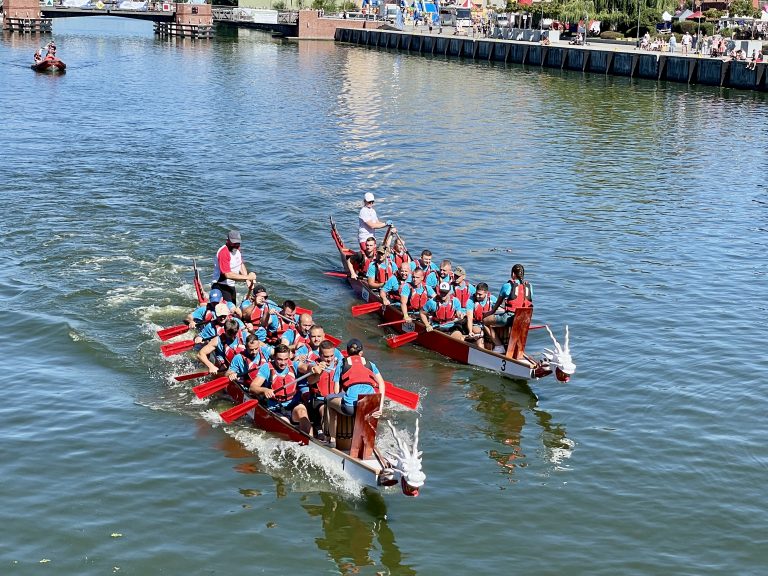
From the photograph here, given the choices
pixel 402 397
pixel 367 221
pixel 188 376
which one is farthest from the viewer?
pixel 367 221

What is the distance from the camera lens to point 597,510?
15.9 metres

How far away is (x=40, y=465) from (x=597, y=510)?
926cm

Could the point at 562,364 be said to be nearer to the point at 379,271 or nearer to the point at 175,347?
the point at 379,271

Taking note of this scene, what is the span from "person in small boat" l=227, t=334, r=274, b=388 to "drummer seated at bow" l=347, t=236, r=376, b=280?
668 cm

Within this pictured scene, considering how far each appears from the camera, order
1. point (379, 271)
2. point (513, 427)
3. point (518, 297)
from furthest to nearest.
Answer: point (379, 271) < point (518, 297) < point (513, 427)

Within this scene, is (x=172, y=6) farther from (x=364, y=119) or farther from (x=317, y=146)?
(x=317, y=146)

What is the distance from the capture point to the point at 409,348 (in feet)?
73.0

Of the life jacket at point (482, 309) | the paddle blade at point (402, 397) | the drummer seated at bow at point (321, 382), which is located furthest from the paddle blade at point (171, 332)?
the life jacket at point (482, 309)

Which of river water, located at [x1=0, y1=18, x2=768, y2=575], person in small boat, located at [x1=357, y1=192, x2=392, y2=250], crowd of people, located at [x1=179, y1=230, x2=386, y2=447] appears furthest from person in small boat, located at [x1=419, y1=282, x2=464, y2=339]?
person in small boat, located at [x1=357, y1=192, x2=392, y2=250]

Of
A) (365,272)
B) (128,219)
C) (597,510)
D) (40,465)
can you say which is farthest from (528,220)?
(40,465)

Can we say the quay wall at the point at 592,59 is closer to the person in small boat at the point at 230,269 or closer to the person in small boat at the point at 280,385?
the person in small boat at the point at 230,269

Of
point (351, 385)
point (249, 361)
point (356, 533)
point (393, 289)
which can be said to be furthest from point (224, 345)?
point (356, 533)

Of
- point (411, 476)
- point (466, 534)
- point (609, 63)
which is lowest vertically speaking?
point (466, 534)

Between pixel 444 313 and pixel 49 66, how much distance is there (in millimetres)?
53546
